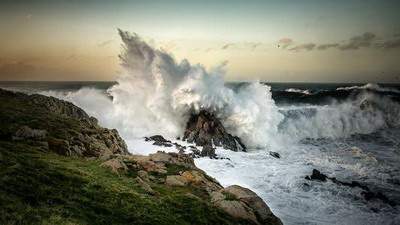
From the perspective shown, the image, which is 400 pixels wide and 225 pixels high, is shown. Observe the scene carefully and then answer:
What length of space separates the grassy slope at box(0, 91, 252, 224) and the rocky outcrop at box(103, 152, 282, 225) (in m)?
0.45

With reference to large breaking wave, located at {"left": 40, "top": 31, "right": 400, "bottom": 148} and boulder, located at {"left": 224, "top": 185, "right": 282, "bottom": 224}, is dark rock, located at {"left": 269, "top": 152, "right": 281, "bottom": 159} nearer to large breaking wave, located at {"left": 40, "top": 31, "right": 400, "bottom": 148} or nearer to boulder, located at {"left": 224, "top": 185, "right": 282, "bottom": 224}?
large breaking wave, located at {"left": 40, "top": 31, "right": 400, "bottom": 148}

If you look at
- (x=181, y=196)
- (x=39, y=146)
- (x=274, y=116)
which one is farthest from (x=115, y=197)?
(x=274, y=116)

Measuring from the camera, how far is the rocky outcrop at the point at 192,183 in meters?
14.7

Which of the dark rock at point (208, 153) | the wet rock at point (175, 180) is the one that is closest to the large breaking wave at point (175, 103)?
the dark rock at point (208, 153)

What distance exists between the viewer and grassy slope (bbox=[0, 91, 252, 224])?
33.2 feet

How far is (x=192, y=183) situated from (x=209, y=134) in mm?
20344

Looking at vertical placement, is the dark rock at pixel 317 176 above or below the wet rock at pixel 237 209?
below

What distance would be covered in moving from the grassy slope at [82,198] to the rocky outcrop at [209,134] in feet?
65.7

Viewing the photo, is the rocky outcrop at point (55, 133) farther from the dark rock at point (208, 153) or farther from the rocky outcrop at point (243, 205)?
the dark rock at point (208, 153)

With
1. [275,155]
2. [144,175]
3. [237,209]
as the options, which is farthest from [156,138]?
[237,209]

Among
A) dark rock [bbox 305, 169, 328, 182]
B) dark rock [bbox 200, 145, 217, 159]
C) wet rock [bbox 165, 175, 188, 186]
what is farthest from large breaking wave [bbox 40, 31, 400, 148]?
wet rock [bbox 165, 175, 188, 186]

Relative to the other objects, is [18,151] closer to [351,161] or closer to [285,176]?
[285,176]

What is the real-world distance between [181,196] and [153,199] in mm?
1520

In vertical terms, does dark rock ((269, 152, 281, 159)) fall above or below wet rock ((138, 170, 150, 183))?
below
